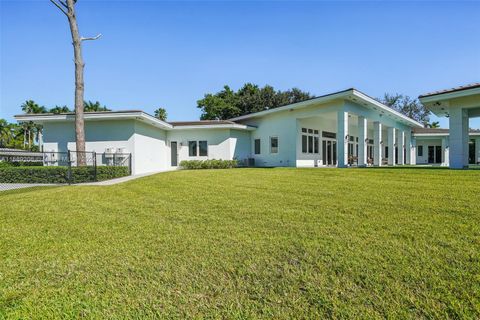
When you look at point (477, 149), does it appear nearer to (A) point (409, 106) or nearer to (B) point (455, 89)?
(B) point (455, 89)

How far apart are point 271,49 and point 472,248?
15.6m

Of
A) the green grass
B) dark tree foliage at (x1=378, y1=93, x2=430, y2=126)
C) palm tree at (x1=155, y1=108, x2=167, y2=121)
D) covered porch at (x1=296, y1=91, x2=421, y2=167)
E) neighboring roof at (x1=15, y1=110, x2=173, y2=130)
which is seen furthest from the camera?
palm tree at (x1=155, y1=108, x2=167, y2=121)

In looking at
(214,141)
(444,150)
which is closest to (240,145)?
(214,141)

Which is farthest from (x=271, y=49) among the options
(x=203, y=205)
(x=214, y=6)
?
(x=203, y=205)

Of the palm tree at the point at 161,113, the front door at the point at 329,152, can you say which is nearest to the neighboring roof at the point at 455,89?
the front door at the point at 329,152

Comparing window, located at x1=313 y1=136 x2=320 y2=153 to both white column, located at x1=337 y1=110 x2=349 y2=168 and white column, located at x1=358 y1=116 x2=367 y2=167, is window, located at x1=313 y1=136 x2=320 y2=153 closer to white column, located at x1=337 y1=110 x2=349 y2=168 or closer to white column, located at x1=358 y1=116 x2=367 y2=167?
white column, located at x1=358 y1=116 x2=367 y2=167

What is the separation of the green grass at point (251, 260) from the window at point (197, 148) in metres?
14.7

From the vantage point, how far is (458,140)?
39.2ft

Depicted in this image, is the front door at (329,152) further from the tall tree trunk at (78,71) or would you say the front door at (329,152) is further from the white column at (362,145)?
the tall tree trunk at (78,71)

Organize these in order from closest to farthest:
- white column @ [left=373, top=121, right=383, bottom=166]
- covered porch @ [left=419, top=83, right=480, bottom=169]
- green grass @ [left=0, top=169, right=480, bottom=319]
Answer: green grass @ [left=0, top=169, right=480, bottom=319]
covered porch @ [left=419, top=83, right=480, bottom=169]
white column @ [left=373, top=121, right=383, bottom=166]

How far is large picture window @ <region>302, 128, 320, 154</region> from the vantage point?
19.1 metres

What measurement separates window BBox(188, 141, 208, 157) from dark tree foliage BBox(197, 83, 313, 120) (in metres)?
19.1

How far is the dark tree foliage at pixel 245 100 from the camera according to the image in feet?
126

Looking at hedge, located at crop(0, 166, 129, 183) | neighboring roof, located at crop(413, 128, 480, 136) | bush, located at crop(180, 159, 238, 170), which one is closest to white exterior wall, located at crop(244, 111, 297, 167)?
bush, located at crop(180, 159, 238, 170)
